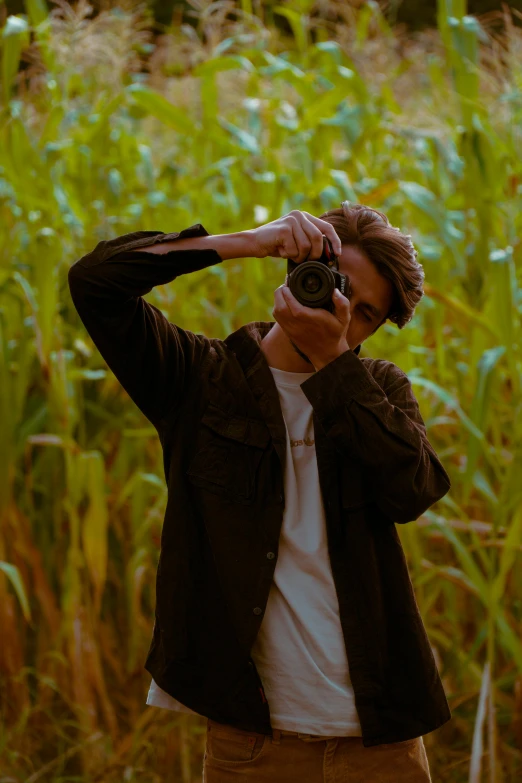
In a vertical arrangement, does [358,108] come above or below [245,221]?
above

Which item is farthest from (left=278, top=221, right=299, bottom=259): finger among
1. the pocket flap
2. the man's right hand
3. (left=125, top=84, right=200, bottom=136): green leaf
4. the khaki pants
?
(left=125, top=84, right=200, bottom=136): green leaf

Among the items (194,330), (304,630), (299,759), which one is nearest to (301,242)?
(304,630)

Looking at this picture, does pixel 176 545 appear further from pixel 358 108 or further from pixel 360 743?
pixel 358 108

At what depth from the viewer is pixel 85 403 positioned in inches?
108

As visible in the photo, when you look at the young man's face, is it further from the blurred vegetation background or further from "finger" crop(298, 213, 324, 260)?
the blurred vegetation background

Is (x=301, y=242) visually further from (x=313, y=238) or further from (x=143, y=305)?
(x=143, y=305)

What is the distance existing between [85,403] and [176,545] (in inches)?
51.7

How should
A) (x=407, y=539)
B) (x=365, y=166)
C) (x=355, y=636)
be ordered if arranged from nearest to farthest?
1. (x=355, y=636)
2. (x=407, y=539)
3. (x=365, y=166)

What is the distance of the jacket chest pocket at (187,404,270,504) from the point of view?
1.48 metres

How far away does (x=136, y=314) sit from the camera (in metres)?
1.47

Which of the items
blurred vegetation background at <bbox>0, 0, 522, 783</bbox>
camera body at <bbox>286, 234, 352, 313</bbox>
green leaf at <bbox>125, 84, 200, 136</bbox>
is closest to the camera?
camera body at <bbox>286, 234, 352, 313</bbox>

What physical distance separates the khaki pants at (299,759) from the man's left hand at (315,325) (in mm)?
532

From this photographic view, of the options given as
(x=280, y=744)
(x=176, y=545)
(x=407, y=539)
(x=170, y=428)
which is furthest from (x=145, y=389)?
(x=407, y=539)

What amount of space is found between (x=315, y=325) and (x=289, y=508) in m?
0.29
